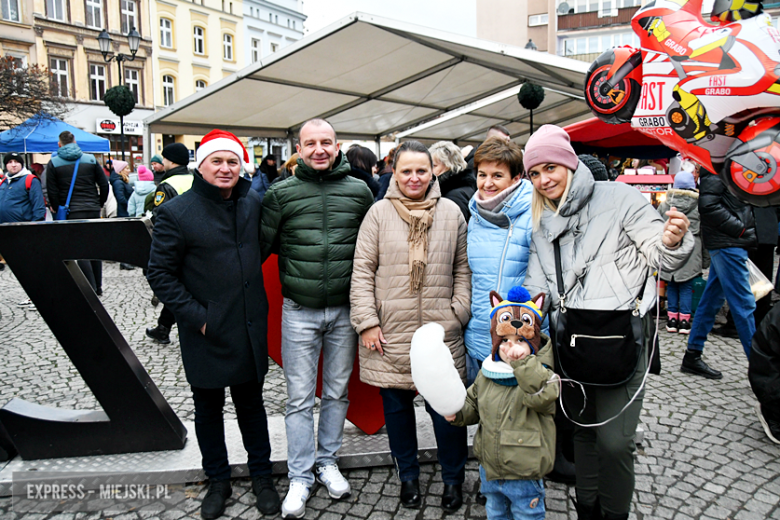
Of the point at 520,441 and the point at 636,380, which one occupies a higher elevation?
the point at 636,380

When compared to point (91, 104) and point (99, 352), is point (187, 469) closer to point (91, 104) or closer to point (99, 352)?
point (99, 352)

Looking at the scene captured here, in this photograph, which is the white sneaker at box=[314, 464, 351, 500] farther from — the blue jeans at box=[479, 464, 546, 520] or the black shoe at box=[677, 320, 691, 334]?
the black shoe at box=[677, 320, 691, 334]

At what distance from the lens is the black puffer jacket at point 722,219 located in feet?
14.1

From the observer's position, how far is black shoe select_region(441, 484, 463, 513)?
278 cm

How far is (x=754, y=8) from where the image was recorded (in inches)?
82.0

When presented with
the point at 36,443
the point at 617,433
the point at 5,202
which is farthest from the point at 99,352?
the point at 5,202

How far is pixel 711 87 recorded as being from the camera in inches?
82.4

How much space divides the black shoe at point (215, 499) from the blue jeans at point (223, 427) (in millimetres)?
35

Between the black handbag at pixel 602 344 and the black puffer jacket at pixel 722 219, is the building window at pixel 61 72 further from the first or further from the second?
the black handbag at pixel 602 344

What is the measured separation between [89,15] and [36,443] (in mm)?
35689

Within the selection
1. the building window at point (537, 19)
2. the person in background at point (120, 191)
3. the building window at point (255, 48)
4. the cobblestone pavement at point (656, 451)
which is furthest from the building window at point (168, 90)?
the cobblestone pavement at point (656, 451)

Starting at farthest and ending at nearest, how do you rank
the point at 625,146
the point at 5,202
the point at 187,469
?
the point at 625,146 → the point at 5,202 → the point at 187,469

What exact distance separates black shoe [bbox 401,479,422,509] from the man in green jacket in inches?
12.6

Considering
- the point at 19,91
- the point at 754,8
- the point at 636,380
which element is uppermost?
the point at 19,91
